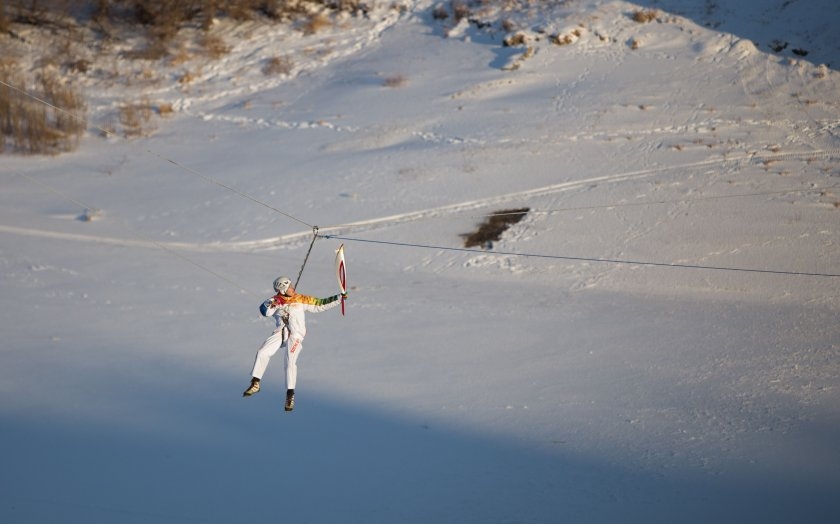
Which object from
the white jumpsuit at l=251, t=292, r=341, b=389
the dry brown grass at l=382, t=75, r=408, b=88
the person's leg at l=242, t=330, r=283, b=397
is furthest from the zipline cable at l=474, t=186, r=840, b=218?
the person's leg at l=242, t=330, r=283, b=397

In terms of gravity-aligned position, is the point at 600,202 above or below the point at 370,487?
above

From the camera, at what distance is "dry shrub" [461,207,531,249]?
78.7 ft

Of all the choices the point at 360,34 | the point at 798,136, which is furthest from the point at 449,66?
the point at 798,136

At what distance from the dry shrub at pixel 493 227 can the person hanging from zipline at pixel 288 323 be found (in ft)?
36.5

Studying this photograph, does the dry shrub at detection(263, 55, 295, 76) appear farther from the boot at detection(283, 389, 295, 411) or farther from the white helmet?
the boot at detection(283, 389, 295, 411)

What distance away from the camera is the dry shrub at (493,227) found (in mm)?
24000

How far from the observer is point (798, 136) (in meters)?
26.7

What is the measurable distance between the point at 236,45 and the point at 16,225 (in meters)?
11.2

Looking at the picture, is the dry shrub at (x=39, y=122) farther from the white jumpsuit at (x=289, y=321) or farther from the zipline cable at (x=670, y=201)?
the white jumpsuit at (x=289, y=321)

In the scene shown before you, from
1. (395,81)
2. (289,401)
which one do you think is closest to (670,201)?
(395,81)

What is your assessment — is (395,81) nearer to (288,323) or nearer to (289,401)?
(288,323)

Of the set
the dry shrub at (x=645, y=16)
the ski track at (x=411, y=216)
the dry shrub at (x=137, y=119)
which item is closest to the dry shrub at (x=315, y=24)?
the dry shrub at (x=137, y=119)

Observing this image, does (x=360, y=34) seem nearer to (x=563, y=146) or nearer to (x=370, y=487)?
(x=563, y=146)

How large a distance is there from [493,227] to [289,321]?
1188 cm
